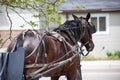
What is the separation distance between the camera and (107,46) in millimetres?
27938

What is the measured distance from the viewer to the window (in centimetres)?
2850

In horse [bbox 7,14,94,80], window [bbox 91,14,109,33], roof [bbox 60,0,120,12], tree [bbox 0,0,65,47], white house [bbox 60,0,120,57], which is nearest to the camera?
horse [bbox 7,14,94,80]

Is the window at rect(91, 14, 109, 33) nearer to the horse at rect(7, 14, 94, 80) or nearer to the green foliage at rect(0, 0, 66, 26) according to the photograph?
the green foliage at rect(0, 0, 66, 26)

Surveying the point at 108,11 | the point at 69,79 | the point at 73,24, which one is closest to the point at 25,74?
the point at 69,79

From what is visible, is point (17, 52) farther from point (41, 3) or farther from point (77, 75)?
point (41, 3)

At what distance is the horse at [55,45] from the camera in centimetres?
707

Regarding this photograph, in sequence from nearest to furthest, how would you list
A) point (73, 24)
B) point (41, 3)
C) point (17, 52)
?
1. point (17, 52)
2. point (73, 24)
3. point (41, 3)

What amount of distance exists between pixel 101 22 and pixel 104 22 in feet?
0.67

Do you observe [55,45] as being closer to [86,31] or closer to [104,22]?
[86,31]

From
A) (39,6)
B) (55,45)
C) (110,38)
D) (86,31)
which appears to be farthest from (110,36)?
(55,45)

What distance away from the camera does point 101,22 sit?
2875 centimetres

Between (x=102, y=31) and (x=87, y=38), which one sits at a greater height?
(x=87, y=38)

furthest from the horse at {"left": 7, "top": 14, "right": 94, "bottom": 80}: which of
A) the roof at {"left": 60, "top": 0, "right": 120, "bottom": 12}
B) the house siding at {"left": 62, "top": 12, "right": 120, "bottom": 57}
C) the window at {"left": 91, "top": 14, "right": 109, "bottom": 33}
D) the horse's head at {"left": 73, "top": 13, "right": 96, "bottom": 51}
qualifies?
the window at {"left": 91, "top": 14, "right": 109, "bottom": 33}

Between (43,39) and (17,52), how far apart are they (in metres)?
0.67
